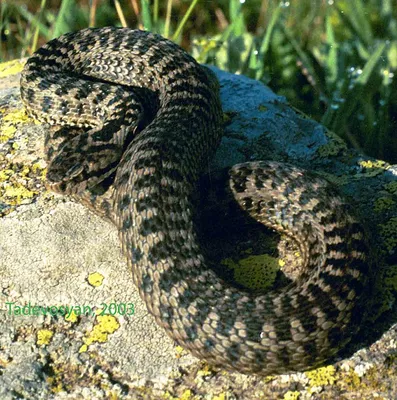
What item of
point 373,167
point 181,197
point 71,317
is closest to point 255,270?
point 181,197

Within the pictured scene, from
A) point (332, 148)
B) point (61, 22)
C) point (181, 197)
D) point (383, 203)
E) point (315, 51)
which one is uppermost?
point (181, 197)

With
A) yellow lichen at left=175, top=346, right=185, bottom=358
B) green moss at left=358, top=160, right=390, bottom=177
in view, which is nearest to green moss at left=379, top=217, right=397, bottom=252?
green moss at left=358, top=160, right=390, bottom=177

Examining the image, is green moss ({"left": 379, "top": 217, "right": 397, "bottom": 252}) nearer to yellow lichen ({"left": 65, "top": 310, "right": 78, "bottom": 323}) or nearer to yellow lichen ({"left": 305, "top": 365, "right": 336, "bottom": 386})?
yellow lichen ({"left": 305, "top": 365, "right": 336, "bottom": 386})

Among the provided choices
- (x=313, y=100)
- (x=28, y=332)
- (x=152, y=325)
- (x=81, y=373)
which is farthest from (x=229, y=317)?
(x=313, y=100)

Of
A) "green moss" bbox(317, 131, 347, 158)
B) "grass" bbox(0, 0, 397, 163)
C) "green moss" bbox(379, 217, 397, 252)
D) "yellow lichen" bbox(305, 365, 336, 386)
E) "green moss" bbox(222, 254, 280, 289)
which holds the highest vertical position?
"green moss" bbox(379, 217, 397, 252)

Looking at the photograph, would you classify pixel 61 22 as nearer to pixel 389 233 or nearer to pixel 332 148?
pixel 332 148
